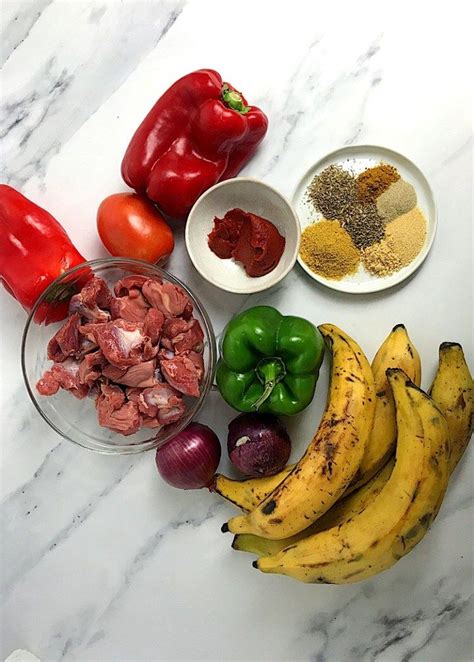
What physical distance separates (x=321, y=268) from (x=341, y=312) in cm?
11

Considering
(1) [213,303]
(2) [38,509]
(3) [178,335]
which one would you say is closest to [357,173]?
(1) [213,303]

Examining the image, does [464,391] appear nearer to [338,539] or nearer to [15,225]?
[338,539]

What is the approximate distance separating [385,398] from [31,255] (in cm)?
75

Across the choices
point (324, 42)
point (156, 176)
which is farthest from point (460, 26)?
point (156, 176)

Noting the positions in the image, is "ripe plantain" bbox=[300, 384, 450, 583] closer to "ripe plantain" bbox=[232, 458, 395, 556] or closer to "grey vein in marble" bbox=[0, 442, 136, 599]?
"ripe plantain" bbox=[232, 458, 395, 556]

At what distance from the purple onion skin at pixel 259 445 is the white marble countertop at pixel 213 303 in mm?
95

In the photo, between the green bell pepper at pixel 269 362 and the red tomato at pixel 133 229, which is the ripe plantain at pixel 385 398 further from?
the red tomato at pixel 133 229

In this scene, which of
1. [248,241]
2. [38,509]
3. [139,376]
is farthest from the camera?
[38,509]

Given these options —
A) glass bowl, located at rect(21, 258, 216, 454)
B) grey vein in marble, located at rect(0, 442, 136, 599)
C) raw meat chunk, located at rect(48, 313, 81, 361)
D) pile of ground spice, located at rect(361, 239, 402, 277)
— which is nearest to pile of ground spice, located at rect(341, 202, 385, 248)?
pile of ground spice, located at rect(361, 239, 402, 277)

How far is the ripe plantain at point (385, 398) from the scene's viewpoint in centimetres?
Result: 128

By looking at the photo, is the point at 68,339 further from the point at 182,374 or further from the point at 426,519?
the point at 426,519

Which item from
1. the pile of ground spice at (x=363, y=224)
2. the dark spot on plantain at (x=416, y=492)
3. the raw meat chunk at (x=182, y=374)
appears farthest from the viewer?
the pile of ground spice at (x=363, y=224)

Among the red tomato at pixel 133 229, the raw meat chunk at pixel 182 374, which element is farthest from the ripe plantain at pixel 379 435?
the red tomato at pixel 133 229

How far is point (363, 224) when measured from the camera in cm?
138
